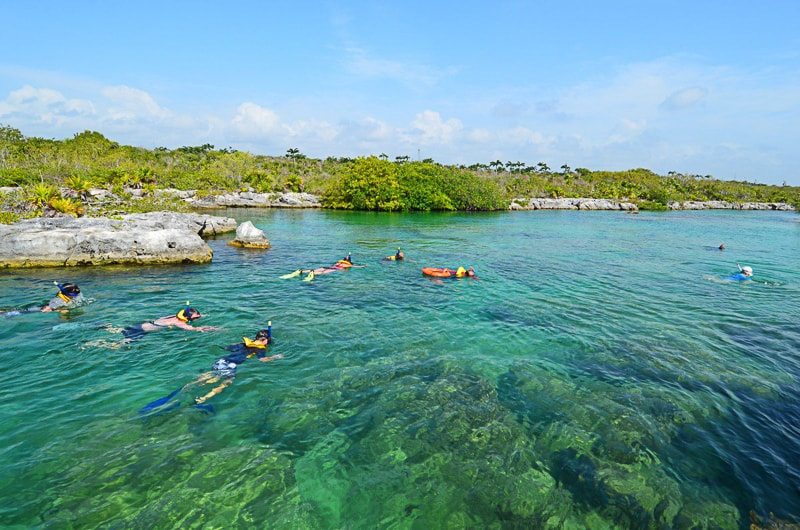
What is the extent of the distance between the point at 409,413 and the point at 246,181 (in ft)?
317

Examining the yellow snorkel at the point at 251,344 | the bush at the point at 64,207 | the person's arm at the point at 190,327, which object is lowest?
the person's arm at the point at 190,327

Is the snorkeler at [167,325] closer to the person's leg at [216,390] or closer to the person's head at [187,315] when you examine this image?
the person's head at [187,315]

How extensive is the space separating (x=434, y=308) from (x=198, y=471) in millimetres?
13271

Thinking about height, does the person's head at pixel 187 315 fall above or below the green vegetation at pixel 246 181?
below

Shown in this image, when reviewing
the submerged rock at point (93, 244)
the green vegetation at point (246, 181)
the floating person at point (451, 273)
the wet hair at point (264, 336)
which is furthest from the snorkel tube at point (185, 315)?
the green vegetation at point (246, 181)

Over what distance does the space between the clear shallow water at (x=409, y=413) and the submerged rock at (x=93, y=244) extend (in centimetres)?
440

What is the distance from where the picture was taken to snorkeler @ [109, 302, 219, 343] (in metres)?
15.6

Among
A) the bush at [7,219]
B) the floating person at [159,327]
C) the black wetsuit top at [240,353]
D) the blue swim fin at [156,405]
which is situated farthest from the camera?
the bush at [7,219]

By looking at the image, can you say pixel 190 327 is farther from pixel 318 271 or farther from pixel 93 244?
pixel 93 244

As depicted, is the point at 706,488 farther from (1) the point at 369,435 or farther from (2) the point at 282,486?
(2) the point at 282,486

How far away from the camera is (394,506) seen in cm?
802

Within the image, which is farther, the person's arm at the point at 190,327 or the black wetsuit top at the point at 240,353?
the person's arm at the point at 190,327

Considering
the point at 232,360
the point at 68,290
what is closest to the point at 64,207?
the point at 68,290

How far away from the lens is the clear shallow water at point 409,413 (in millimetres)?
8008
